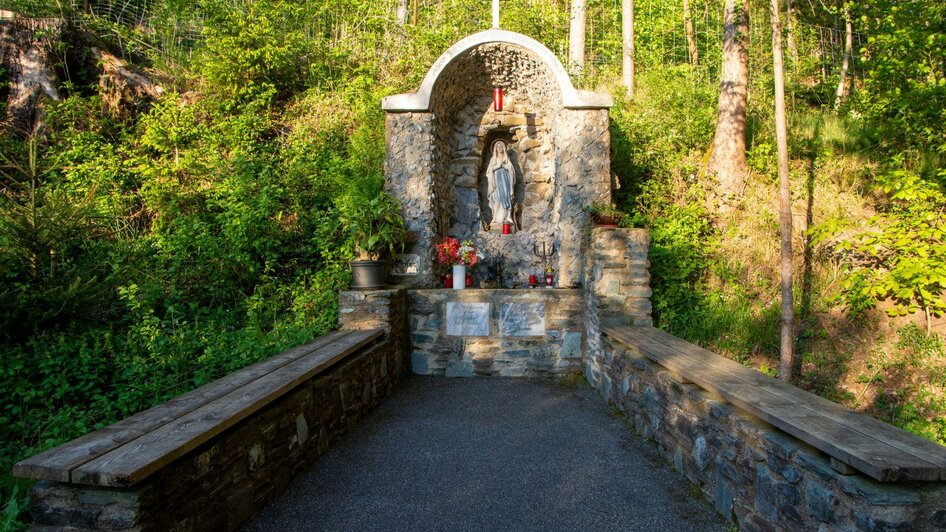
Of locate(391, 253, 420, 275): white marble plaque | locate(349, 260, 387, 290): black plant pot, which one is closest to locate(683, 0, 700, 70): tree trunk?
locate(391, 253, 420, 275): white marble plaque

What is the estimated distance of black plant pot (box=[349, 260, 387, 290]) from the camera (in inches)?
197

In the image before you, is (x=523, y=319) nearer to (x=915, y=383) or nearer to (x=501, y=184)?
(x=501, y=184)

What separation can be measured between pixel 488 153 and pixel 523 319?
307 cm

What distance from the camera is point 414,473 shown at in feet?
9.98

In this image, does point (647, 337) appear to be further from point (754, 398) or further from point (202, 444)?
point (202, 444)

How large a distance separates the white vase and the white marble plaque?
1.48 feet

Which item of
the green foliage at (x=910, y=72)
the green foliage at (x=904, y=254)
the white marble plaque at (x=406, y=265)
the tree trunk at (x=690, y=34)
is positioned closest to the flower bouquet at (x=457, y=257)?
the white marble plaque at (x=406, y=265)

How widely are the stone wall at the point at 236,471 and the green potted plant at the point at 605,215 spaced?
2800 mm

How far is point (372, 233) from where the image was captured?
5344mm

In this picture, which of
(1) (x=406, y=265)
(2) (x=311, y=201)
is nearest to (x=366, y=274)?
(1) (x=406, y=265)

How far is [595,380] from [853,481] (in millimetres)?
3309

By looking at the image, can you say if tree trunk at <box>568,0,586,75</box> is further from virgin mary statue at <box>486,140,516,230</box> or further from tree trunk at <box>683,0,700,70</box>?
virgin mary statue at <box>486,140,516,230</box>

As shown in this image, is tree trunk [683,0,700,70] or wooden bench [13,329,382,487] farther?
tree trunk [683,0,700,70]

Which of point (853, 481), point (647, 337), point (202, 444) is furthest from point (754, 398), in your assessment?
point (202, 444)
